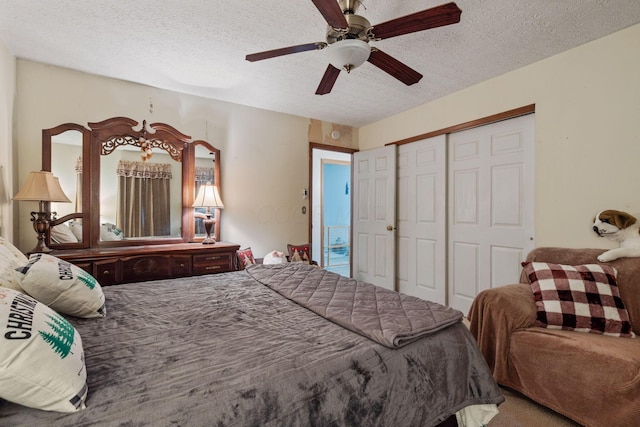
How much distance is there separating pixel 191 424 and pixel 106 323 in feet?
2.67

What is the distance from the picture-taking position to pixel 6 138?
2.34 metres

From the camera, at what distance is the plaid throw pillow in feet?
5.88

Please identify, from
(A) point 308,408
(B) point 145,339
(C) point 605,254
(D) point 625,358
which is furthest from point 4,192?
(C) point 605,254

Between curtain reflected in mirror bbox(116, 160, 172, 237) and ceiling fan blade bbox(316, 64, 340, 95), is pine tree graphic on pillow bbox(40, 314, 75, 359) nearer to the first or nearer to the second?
ceiling fan blade bbox(316, 64, 340, 95)

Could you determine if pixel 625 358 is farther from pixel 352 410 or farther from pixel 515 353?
pixel 352 410

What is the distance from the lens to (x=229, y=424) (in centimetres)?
79

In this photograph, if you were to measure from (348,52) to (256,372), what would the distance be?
155 centimetres

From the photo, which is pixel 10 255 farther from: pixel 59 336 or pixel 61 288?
pixel 59 336

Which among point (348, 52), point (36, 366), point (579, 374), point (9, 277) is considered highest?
point (348, 52)

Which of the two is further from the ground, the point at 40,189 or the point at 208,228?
the point at 40,189

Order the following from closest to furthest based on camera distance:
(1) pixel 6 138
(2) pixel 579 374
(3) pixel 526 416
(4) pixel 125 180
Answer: (2) pixel 579 374
(3) pixel 526 416
(1) pixel 6 138
(4) pixel 125 180

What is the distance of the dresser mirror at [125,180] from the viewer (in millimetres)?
2723

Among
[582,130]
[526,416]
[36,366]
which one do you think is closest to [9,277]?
[36,366]

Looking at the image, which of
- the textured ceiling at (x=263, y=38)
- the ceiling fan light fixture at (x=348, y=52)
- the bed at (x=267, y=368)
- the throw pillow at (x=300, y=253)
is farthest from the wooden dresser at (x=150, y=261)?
the ceiling fan light fixture at (x=348, y=52)
